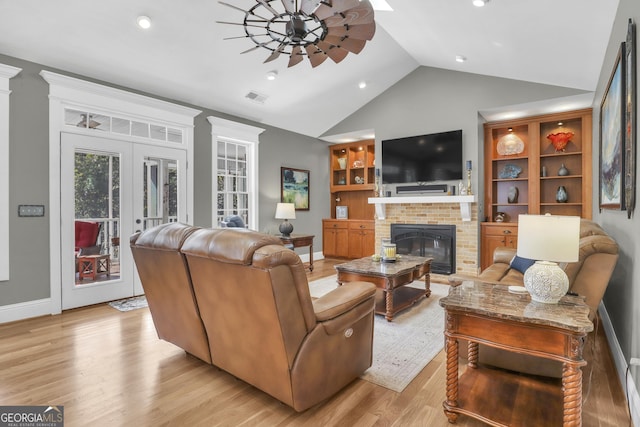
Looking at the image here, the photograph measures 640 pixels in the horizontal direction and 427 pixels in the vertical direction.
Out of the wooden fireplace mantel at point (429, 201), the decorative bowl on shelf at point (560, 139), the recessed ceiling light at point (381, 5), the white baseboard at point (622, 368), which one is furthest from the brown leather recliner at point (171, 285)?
the decorative bowl on shelf at point (560, 139)

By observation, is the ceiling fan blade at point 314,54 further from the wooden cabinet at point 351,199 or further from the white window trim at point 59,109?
the wooden cabinet at point 351,199

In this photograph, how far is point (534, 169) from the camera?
5.38 metres

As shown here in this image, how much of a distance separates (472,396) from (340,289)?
1009 mm

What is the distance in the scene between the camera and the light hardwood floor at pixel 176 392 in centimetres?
183

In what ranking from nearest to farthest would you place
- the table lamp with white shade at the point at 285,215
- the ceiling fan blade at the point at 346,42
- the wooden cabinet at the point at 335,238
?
the ceiling fan blade at the point at 346,42
the table lamp with white shade at the point at 285,215
the wooden cabinet at the point at 335,238

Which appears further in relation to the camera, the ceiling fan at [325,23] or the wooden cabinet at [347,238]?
the wooden cabinet at [347,238]

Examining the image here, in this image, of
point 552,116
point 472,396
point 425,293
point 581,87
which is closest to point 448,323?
point 472,396

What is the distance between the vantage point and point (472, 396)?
198cm

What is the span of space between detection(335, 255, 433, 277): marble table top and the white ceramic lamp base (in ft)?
5.23

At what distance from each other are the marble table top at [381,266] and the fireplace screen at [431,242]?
5.59 ft

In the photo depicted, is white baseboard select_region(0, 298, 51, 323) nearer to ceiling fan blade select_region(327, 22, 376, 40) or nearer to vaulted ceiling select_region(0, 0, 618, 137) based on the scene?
vaulted ceiling select_region(0, 0, 618, 137)

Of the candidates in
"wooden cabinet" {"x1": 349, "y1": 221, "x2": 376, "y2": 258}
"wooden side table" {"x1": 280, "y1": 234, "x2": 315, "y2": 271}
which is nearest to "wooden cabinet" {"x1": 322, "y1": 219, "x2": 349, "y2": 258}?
"wooden cabinet" {"x1": 349, "y1": 221, "x2": 376, "y2": 258}

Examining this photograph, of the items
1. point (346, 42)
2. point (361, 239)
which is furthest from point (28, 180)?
point (361, 239)

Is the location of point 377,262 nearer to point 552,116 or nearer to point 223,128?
point 223,128
